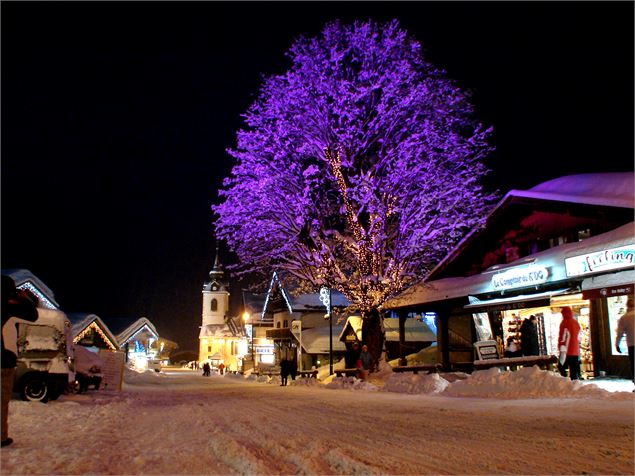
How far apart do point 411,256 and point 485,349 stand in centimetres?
652

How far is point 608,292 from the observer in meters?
15.7

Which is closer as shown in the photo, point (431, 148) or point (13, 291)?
point (13, 291)

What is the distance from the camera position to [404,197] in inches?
923

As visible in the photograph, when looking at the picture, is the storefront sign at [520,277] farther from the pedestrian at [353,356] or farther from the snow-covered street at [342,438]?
the pedestrian at [353,356]

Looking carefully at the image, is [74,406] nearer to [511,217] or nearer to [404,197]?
[404,197]

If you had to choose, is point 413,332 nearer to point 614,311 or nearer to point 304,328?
point 304,328

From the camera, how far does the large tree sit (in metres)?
23.0

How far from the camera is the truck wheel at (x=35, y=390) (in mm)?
13352

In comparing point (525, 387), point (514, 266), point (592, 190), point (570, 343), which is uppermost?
point (592, 190)

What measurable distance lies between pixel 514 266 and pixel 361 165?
7.40 m

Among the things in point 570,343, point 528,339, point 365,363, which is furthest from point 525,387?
point 365,363

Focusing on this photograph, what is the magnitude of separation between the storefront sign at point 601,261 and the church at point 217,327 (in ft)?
279

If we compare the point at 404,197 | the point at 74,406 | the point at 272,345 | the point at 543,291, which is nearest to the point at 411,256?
the point at 404,197

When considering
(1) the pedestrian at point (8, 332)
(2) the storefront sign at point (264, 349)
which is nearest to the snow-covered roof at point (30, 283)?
(1) the pedestrian at point (8, 332)
